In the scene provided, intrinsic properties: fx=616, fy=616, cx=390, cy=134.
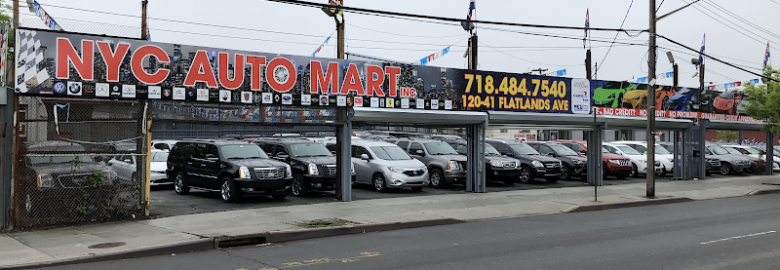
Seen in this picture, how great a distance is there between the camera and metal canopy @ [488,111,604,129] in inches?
770

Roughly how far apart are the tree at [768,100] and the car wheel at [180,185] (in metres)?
21.2

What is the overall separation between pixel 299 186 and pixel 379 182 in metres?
2.78

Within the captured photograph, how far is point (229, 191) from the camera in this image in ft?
50.6

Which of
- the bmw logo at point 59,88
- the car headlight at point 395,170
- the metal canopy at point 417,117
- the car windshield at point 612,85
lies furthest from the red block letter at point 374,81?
the car windshield at point 612,85

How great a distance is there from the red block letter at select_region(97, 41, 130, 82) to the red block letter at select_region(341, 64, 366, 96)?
5.57 m

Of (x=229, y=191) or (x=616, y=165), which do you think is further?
(x=616, y=165)

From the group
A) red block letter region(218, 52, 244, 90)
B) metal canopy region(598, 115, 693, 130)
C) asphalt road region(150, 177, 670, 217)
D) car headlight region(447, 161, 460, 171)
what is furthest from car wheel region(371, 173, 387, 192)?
metal canopy region(598, 115, 693, 130)

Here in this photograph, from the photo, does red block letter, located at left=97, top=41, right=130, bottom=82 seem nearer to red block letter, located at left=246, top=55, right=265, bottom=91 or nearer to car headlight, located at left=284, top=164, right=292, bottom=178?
red block letter, located at left=246, top=55, right=265, bottom=91

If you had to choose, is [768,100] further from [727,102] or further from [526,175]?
[526,175]

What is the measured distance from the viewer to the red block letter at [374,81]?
656 inches

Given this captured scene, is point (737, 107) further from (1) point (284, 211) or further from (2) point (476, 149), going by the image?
(1) point (284, 211)

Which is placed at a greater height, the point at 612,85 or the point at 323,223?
the point at 612,85

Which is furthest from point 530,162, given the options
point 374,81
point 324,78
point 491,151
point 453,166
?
point 324,78

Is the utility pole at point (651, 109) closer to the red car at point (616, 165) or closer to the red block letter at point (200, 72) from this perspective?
the red car at point (616, 165)
